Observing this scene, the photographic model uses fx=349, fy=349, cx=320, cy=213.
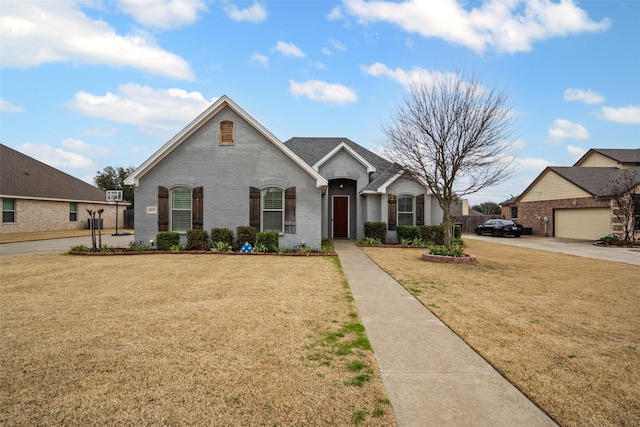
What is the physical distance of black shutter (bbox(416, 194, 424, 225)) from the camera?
18594 millimetres

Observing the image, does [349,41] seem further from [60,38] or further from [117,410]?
[117,410]

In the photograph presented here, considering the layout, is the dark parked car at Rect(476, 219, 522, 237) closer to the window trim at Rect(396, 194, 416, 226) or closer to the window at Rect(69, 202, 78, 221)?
the window trim at Rect(396, 194, 416, 226)

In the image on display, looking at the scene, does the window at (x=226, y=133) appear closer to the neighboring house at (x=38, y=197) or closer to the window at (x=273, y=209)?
the window at (x=273, y=209)

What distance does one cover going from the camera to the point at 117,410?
2932 mm

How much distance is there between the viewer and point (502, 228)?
A: 2731 cm

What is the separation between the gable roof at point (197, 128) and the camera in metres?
14.3

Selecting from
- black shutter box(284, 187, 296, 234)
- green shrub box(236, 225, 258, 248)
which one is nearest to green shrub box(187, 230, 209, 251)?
green shrub box(236, 225, 258, 248)

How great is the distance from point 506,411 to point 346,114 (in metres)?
20.1

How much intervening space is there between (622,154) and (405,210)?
29784 mm

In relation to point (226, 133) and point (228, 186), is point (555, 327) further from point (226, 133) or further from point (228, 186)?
point (226, 133)

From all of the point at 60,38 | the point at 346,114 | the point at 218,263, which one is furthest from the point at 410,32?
the point at 60,38

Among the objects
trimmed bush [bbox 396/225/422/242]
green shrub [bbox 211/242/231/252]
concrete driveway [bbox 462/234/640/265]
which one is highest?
trimmed bush [bbox 396/225/422/242]

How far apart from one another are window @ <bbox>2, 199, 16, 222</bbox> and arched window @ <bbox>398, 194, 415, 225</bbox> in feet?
83.6

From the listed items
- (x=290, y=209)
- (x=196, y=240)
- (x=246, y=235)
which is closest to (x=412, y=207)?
(x=290, y=209)
